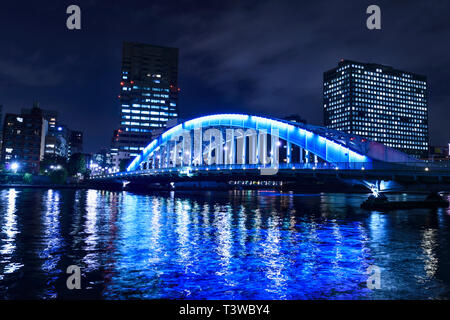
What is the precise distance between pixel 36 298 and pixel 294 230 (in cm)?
1976

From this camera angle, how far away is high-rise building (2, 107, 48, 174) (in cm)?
15234

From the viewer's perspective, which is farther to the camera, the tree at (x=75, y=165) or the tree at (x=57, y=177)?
the tree at (x=75, y=165)

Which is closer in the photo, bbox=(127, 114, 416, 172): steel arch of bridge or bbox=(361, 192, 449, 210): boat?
bbox=(361, 192, 449, 210): boat

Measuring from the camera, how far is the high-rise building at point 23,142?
15234cm

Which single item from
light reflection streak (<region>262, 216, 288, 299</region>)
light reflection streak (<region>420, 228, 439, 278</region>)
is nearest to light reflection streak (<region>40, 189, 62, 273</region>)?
light reflection streak (<region>262, 216, 288, 299</region>)

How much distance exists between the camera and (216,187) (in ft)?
463

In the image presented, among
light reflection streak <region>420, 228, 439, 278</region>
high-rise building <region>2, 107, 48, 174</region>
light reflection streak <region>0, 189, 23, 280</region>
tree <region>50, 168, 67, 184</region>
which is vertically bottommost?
light reflection streak <region>420, 228, 439, 278</region>

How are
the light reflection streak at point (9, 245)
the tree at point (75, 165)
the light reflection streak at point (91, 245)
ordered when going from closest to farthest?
the light reflection streak at point (9, 245)
the light reflection streak at point (91, 245)
the tree at point (75, 165)

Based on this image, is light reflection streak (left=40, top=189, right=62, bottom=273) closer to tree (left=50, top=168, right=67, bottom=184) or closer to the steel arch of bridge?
the steel arch of bridge

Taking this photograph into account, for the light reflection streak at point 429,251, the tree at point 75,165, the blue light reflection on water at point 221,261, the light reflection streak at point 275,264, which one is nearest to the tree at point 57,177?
the tree at point 75,165

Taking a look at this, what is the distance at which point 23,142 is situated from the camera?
154m

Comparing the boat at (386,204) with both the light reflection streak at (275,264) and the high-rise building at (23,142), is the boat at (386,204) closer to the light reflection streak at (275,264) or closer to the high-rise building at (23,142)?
the light reflection streak at (275,264)

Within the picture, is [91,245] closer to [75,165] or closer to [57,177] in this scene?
[57,177]
